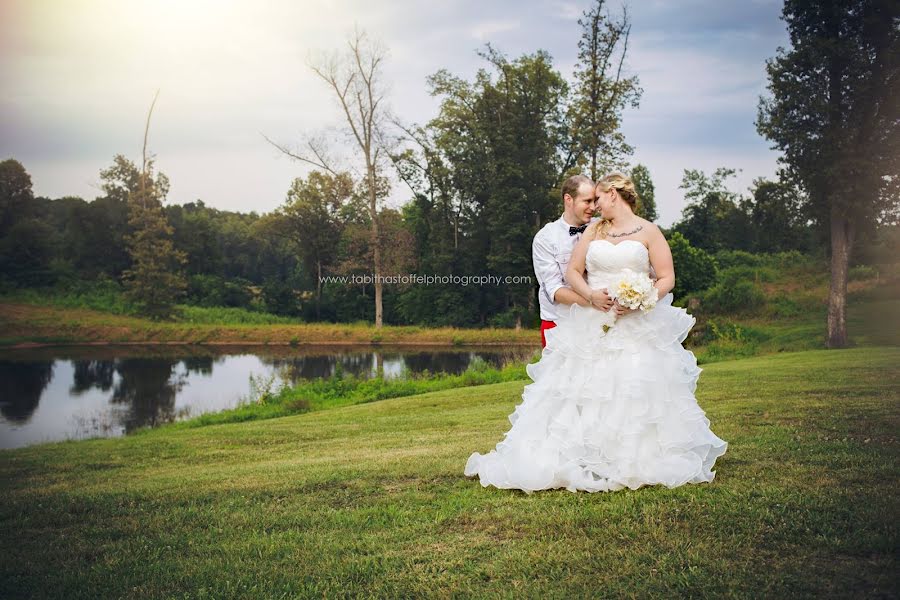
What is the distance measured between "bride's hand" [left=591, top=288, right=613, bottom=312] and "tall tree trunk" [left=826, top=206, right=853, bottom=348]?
1680cm

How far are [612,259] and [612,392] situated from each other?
3.39 feet

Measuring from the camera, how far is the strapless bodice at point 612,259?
4953mm

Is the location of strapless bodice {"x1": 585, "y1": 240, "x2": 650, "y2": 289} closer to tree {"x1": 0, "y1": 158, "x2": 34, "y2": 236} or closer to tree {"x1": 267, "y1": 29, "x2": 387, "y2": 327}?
tree {"x1": 0, "y1": 158, "x2": 34, "y2": 236}

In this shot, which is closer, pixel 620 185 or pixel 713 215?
pixel 620 185

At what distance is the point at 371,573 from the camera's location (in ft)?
11.4

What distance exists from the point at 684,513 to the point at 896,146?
58.4 feet

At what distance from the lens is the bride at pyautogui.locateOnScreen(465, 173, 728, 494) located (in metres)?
4.65

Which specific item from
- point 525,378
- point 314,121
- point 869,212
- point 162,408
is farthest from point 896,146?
point 314,121

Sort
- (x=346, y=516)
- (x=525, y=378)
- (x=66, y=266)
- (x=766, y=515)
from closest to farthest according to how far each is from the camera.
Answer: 1. (x=766, y=515)
2. (x=346, y=516)
3. (x=525, y=378)
4. (x=66, y=266)

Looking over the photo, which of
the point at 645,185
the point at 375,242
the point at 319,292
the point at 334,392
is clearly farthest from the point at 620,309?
the point at 319,292

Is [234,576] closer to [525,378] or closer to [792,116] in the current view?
[525,378]

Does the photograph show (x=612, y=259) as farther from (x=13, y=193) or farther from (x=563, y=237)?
(x=13, y=193)

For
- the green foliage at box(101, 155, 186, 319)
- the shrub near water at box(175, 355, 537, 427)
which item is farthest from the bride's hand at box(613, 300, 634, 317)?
the green foliage at box(101, 155, 186, 319)

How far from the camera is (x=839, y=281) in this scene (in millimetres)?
18969
